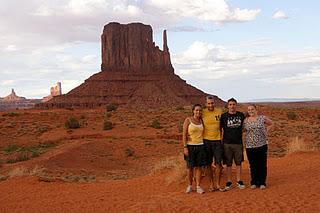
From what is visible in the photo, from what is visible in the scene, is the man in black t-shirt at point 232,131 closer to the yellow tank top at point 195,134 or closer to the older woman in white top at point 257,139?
the older woman in white top at point 257,139

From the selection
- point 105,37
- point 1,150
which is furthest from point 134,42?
point 1,150

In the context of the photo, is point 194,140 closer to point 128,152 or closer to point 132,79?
point 128,152

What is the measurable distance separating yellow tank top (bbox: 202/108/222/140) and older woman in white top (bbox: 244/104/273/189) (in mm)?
624

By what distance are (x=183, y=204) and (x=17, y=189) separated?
18.8ft

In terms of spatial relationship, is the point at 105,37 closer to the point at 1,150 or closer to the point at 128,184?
the point at 1,150

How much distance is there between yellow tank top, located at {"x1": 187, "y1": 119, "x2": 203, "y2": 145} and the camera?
9094 millimetres

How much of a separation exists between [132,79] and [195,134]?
74.0 metres

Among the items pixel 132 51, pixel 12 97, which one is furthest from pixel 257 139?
pixel 12 97

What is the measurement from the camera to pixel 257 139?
9305mm

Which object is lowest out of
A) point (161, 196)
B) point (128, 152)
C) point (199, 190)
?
point (128, 152)

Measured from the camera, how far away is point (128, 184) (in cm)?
1274

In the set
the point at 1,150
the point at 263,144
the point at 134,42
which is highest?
the point at 134,42

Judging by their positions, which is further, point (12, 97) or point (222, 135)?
point (12, 97)

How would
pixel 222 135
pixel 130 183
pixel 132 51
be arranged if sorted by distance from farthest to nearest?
pixel 132 51 < pixel 130 183 < pixel 222 135
